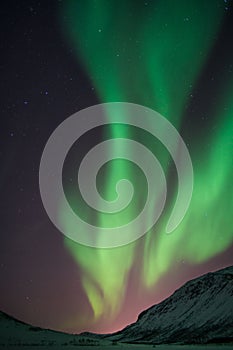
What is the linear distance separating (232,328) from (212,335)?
11596 mm

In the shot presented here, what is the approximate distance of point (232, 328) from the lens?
651ft

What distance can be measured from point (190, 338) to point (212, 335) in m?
11.4

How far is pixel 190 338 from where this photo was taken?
199 metres

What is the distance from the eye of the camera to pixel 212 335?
195125 millimetres

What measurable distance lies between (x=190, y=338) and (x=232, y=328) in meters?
21.8
